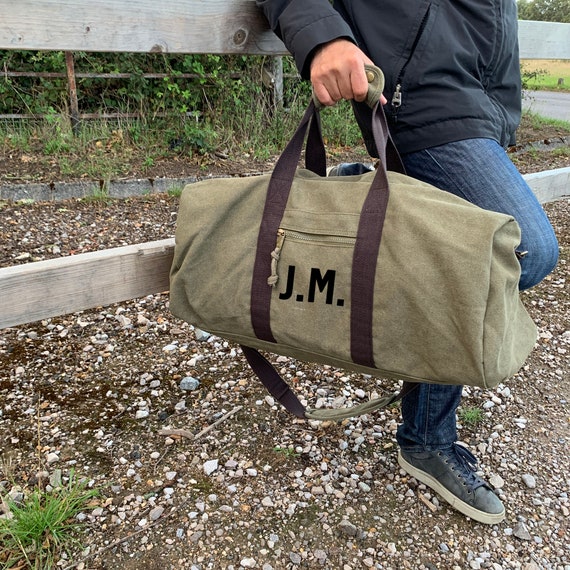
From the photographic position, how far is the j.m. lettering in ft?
4.66

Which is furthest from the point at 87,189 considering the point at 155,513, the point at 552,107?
the point at 552,107

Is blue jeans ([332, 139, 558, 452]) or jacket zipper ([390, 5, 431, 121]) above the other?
jacket zipper ([390, 5, 431, 121])

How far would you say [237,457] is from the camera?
6.75 ft

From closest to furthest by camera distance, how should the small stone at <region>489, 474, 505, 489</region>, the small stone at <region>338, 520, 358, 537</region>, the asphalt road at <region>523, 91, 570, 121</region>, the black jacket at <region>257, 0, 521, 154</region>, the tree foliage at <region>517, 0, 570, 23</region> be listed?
the black jacket at <region>257, 0, 521, 154</region>
the small stone at <region>338, 520, 358, 537</region>
the small stone at <region>489, 474, 505, 489</region>
the asphalt road at <region>523, 91, 570, 121</region>
the tree foliage at <region>517, 0, 570, 23</region>

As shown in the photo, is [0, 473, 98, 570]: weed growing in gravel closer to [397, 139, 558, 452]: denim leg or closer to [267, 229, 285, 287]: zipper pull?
[267, 229, 285, 287]: zipper pull

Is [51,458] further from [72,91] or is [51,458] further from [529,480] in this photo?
[72,91]

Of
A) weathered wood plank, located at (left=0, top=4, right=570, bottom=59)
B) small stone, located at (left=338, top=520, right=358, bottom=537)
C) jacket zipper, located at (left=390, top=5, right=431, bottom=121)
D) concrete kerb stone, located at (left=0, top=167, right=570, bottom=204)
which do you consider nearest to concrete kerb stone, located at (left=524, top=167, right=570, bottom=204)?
jacket zipper, located at (left=390, top=5, right=431, bottom=121)

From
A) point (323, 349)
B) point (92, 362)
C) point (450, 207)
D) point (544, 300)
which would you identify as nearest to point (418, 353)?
point (323, 349)

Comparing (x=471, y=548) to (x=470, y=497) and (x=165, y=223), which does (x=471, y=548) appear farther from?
(x=165, y=223)

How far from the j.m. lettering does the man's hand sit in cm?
47

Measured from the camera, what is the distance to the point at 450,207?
1.33m

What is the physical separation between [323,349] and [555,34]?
2602 millimetres

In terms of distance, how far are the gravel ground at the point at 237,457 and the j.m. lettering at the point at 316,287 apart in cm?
82

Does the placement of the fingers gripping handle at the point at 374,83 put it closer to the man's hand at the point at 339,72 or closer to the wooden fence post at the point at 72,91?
the man's hand at the point at 339,72
